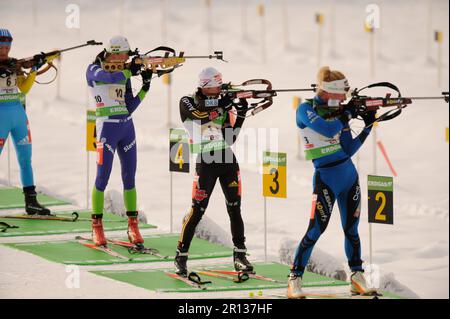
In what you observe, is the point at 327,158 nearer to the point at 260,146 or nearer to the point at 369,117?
the point at 369,117

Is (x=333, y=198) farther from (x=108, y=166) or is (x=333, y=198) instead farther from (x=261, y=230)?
(x=261, y=230)

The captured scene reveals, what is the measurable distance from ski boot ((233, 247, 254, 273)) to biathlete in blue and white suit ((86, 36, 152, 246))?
6.11 feet

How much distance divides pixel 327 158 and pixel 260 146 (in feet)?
50.5

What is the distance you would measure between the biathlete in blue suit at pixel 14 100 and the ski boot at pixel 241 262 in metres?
3.89

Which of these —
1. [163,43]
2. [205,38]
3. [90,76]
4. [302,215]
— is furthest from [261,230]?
[205,38]

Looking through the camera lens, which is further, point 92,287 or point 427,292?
point 427,292

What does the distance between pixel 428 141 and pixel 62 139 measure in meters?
8.00

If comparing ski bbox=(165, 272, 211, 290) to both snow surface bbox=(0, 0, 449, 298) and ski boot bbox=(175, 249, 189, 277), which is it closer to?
ski boot bbox=(175, 249, 189, 277)

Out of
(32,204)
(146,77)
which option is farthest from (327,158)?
(32,204)

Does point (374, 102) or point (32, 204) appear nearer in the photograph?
point (374, 102)

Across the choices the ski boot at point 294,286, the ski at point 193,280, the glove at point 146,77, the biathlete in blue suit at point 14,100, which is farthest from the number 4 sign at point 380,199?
the biathlete in blue suit at point 14,100

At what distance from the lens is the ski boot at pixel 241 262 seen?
15383 mm

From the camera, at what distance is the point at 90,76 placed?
16.4 meters

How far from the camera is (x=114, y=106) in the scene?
16.4 meters
